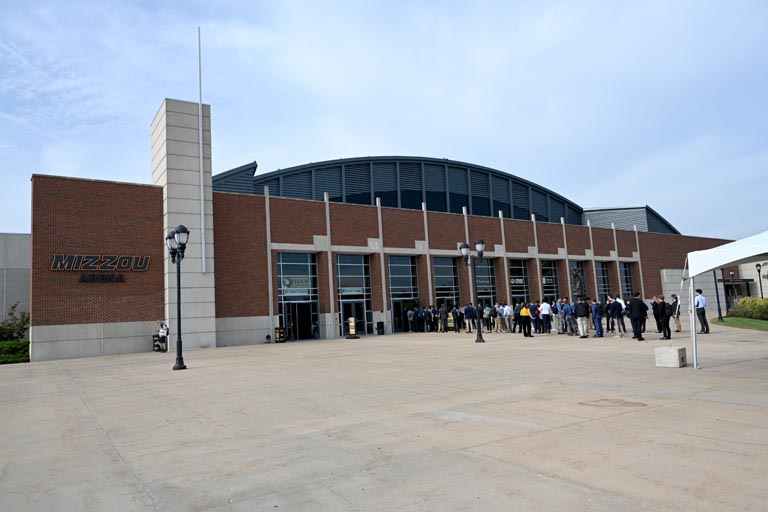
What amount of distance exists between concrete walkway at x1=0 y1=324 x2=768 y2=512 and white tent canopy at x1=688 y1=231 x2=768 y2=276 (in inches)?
86.9

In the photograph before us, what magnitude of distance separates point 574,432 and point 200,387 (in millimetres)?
8726

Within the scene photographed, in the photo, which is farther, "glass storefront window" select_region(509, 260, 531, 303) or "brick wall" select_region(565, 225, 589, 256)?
"brick wall" select_region(565, 225, 589, 256)

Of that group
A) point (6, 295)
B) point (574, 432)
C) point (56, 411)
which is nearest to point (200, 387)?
point (56, 411)

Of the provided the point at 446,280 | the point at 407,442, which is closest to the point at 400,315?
Result: the point at 446,280

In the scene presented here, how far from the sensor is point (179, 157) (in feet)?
94.5

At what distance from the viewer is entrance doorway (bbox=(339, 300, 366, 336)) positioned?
113 feet

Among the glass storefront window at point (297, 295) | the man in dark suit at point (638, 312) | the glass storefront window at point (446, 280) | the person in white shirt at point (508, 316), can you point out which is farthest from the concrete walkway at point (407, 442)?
the glass storefront window at point (446, 280)

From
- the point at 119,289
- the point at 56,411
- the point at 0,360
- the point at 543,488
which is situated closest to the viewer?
the point at 543,488

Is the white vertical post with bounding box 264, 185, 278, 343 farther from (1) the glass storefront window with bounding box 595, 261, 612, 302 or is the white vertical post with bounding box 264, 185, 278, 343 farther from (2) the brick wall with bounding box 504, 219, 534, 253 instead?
(1) the glass storefront window with bounding box 595, 261, 612, 302

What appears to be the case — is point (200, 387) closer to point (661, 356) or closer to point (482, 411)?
point (482, 411)

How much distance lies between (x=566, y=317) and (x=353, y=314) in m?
14.0

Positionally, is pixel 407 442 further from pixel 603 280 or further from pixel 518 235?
pixel 603 280

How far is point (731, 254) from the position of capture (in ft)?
36.4

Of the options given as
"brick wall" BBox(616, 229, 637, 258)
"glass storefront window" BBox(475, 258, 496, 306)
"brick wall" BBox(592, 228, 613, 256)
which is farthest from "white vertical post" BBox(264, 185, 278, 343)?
"brick wall" BBox(616, 229, 637, 258)
